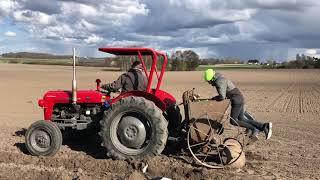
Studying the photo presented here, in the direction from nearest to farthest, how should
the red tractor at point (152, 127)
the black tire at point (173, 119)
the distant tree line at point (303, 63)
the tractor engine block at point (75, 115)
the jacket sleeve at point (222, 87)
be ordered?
1. the red tractor at point (152, 127)
2. the jacket sleeve at point (222, 87)
3. the black tire at point (173, 119)
4. the tractor engine block at point (75, 115)
5. the distant tree line at point (303, 63)

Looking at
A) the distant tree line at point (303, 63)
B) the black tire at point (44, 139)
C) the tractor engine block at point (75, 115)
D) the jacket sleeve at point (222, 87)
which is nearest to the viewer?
the jacket sleeve at point (222, 87)

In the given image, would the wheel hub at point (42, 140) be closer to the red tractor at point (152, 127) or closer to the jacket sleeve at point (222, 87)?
the red tractor at point (152, 127)

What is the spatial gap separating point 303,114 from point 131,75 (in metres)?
9.44

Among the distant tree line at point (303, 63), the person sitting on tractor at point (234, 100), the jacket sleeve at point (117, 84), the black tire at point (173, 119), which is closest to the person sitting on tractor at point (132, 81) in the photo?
the jacket sleeve at point (117, 84)

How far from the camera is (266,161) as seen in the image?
862 cm

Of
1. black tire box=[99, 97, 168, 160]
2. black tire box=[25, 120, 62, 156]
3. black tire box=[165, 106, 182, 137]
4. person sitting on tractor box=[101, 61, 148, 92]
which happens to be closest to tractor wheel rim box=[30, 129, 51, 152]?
black tire box=[25, 120, 62, 156]

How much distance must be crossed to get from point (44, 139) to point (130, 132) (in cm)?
160

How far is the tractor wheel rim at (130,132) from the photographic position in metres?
8.35

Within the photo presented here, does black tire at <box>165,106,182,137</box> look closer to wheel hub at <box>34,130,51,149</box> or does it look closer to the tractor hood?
the tractor hood

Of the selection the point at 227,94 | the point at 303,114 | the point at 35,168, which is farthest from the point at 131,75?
the point at 303,114

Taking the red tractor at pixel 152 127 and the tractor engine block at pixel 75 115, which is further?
the tractor engine block at pixel 75 115

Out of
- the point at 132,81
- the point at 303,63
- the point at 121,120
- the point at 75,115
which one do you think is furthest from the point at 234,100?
the point at 303,63

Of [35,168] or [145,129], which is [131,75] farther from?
[35,168]

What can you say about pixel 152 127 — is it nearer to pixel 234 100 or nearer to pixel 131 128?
pixel 131 128
